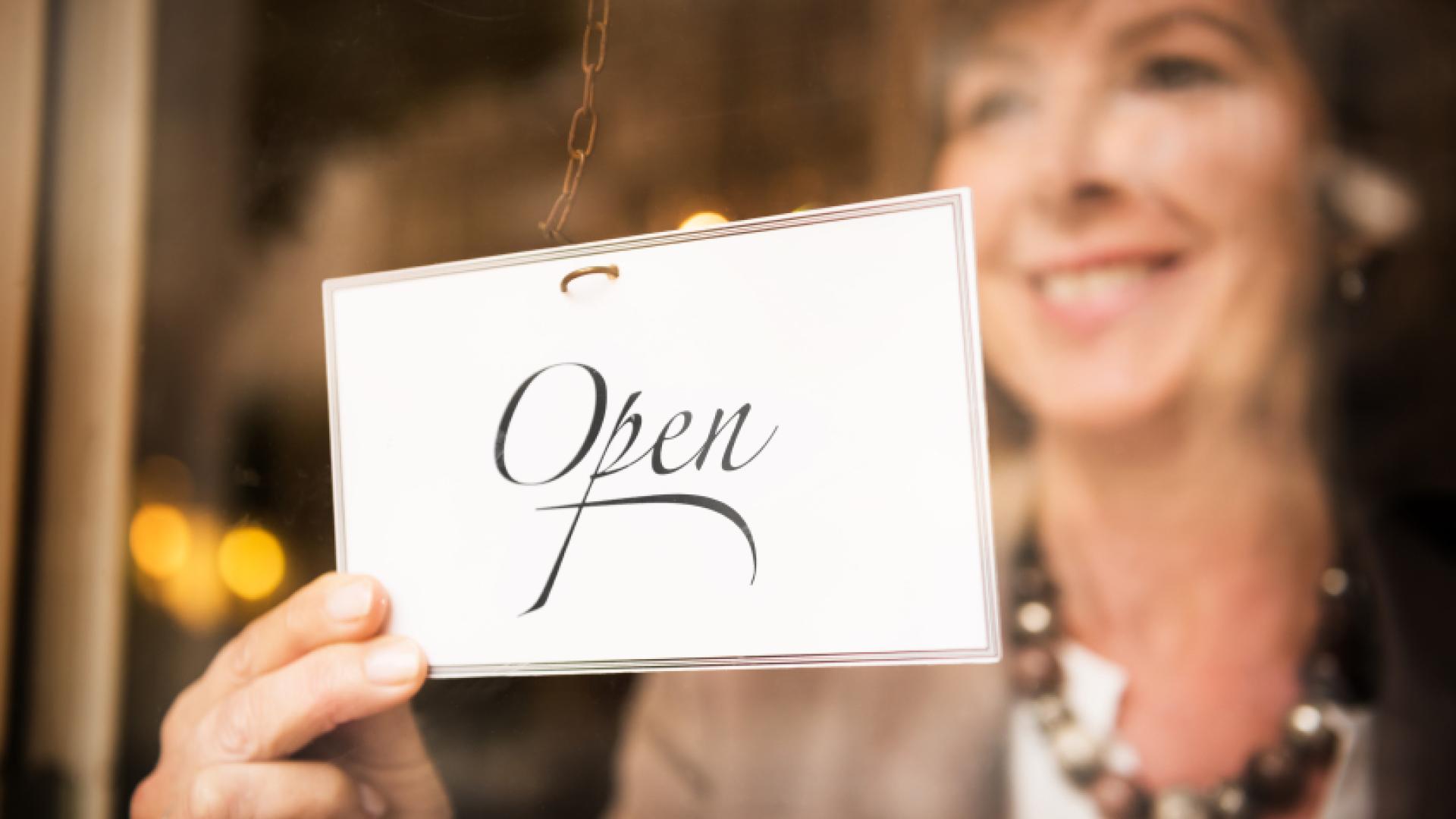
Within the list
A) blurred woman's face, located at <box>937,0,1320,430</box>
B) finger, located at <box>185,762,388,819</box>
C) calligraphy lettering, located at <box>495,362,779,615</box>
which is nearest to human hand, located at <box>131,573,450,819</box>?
finger, located at <box>185,762,388,819</box>

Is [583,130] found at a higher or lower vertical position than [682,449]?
higher

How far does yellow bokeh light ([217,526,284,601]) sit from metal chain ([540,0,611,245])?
0.82ft

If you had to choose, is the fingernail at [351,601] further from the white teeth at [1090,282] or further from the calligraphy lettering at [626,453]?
the white teeth at [1090,282]

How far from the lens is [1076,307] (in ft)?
1.44

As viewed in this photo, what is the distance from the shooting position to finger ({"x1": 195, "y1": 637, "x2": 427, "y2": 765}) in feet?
1.68

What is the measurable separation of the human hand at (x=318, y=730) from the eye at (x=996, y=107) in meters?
0.39

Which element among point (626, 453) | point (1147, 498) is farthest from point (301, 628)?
point (1147, 498)

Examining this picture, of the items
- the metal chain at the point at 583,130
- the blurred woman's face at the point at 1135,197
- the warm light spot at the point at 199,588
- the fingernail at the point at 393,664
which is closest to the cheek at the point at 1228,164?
the blurred woman's face at the point at 1135,197

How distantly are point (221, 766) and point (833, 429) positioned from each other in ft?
1.31

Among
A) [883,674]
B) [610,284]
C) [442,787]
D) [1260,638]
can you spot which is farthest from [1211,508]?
[442,787]

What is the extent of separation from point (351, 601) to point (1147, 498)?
1.34 ft

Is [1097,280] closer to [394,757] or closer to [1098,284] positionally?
[1098,284]

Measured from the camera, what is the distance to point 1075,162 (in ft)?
1.45

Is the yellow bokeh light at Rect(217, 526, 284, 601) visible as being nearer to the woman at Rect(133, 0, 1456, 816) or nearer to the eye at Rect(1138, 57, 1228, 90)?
the woman at Rect(133, 0, 1456, 816)
